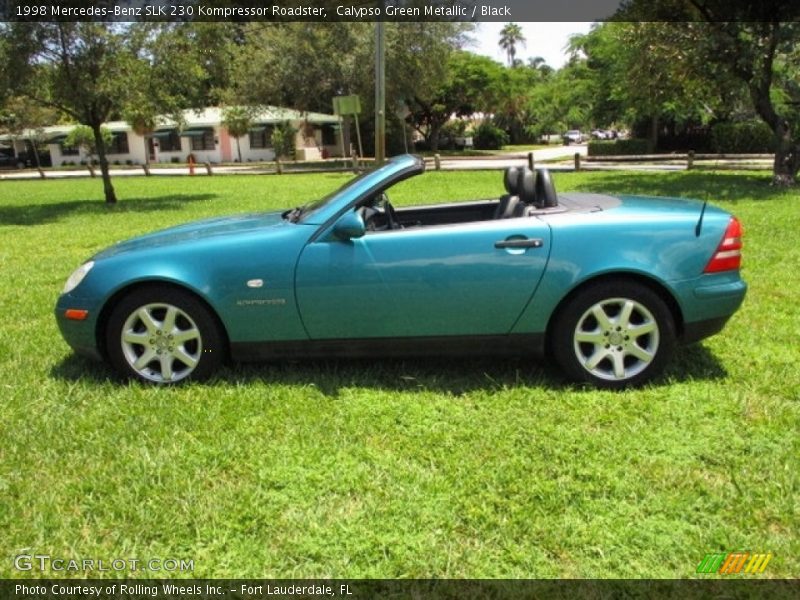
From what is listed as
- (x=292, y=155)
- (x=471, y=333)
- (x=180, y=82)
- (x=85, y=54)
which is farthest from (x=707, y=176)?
(x=292, y=155)

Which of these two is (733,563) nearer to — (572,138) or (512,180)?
(512,180)

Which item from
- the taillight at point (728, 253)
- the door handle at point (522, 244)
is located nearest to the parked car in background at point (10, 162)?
the door handle at point (522, 244)

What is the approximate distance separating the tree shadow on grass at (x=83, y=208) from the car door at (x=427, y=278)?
12442 mm

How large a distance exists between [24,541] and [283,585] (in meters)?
1.09

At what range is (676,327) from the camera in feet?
13.0

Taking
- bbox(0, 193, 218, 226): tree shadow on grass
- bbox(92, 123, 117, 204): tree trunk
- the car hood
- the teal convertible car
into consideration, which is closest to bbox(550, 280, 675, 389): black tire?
the teal convertible car

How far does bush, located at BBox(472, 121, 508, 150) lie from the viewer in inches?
2137

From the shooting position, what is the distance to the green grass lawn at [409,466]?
256cm

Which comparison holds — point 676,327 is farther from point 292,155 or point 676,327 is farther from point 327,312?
point 292,155

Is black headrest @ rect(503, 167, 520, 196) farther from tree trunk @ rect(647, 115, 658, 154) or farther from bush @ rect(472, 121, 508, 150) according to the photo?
bush @ rect(472, 121, 508, 150)

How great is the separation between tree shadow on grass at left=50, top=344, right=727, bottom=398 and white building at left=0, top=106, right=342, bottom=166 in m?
39.1

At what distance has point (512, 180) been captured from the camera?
459 cm

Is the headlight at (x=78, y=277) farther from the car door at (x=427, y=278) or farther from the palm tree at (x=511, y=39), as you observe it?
the palm tree at (x=511, y=39)

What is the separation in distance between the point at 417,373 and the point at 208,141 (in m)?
46.5
